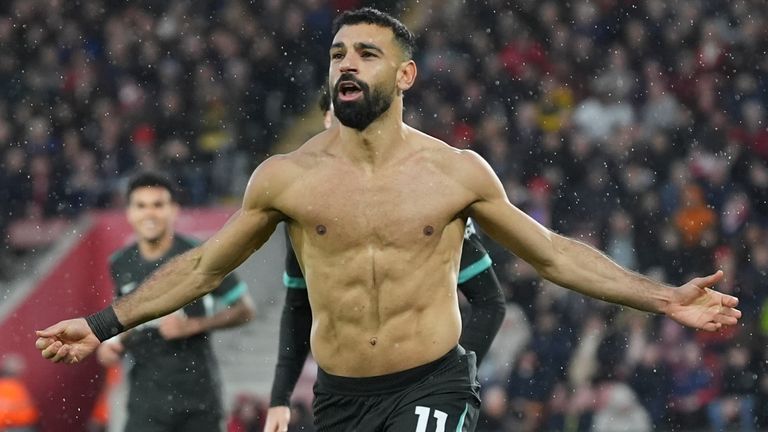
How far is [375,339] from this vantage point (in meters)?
5.36

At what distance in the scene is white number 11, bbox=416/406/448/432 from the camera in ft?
17.2

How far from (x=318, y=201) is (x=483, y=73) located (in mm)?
11743

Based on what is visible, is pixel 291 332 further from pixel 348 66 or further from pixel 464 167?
pixel 348 66

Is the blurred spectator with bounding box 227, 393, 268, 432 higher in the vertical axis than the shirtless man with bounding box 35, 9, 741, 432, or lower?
higher

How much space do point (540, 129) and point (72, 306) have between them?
5.13 meters

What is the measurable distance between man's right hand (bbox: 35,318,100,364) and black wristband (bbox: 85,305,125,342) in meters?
0.02

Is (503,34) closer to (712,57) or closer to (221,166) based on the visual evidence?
(712,57)

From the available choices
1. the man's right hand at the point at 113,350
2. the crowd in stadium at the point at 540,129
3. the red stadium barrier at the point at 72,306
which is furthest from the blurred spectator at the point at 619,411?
the man's right hand at the point at 113,350

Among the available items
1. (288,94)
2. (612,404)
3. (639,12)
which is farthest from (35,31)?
(612,404)

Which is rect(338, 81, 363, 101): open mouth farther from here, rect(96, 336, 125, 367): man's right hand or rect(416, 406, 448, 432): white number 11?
rect(96, 336, 125, 367): man's right hand

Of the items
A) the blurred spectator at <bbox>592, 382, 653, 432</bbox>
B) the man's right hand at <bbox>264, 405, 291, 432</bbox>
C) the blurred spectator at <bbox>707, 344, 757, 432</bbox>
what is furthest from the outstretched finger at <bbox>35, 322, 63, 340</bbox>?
the blurred spectator at <bbox>707, 344, 757, 432</bbox>

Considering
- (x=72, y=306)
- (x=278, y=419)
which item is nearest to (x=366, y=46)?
(x=278, y=419)

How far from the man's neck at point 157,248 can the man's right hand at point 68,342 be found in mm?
2182

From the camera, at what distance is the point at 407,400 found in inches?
210
